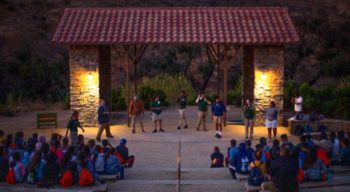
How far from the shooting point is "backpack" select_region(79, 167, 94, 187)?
44.8 ft

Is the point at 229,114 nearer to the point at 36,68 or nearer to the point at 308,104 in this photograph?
the point at 308,104

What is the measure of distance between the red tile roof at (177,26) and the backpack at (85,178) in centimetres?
994

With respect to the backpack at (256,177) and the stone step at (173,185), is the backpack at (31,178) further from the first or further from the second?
the backpack at (256,177)

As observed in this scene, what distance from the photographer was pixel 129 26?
24.0 metres

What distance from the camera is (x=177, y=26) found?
78.9ft

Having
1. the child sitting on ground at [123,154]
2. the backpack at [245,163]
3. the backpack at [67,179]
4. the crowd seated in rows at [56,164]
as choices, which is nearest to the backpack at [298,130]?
the backpack at [245,163]

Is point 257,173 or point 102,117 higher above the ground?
point 102,117

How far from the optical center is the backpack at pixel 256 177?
13594 millimetres

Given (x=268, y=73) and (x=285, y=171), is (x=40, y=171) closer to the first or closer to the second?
(x=285, y=171)

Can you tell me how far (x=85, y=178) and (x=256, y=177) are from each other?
384cm

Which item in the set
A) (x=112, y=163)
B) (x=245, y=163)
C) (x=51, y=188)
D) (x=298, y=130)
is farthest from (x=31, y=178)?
(x=298, y=130)

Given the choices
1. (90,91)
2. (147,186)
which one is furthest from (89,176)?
(90,91)

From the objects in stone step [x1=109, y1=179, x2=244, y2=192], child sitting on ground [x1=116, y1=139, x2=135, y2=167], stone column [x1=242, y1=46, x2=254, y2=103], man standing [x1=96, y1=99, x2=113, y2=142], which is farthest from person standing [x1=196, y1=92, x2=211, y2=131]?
stone step [x1=109, y1=179, x2=244, y2=192]

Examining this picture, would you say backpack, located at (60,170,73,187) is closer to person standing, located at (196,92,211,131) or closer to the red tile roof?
person standing, located at (196,92,211,131)
